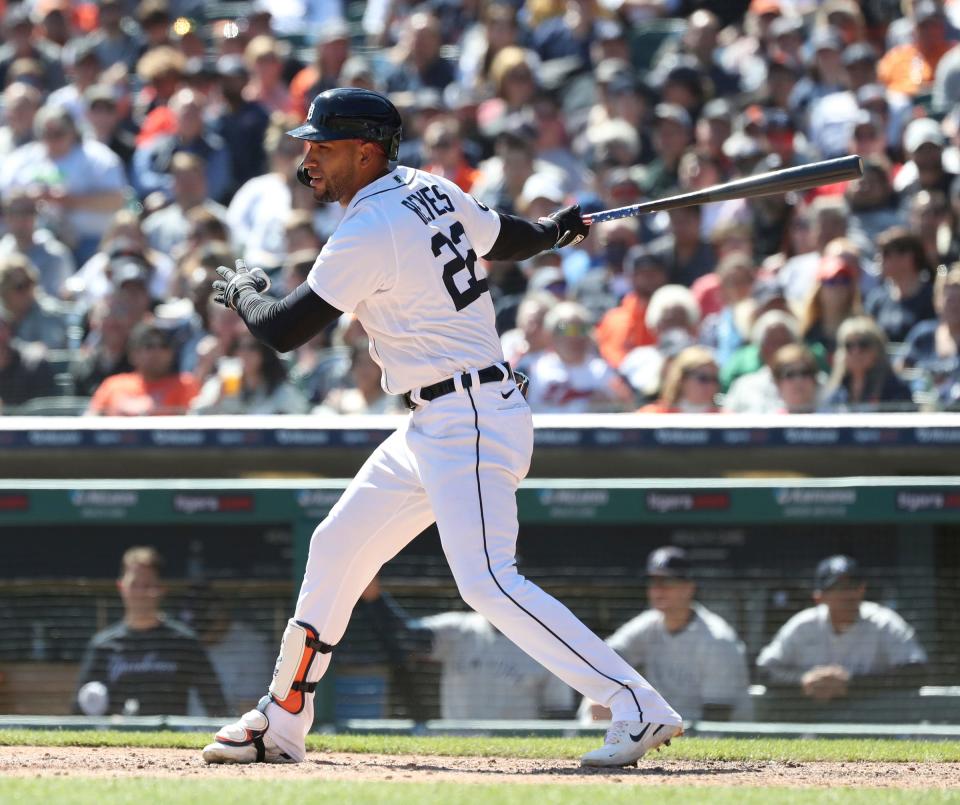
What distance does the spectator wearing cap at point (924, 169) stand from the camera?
8.75 metres

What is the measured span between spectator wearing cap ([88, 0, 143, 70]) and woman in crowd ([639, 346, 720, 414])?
700 centimetres

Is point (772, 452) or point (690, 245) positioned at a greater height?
point (690, 245)

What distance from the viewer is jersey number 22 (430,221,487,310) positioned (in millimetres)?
4559

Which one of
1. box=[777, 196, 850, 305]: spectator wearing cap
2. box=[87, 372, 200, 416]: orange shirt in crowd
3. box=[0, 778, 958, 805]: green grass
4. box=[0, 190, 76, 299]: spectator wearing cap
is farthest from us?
box=[0, 190, 76, 299]: spectator wearing cap

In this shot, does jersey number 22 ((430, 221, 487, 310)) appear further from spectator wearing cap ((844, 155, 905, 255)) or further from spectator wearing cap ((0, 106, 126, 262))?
spectator wearing cap ((0, 106, 126, 262))

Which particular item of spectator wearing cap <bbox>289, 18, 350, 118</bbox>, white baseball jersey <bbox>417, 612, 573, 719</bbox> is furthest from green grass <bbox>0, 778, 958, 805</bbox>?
spectator wearing cap <bbox>289, 18, 350, 118</bbox>

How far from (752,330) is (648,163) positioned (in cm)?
263

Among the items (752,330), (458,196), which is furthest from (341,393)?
(458,196)

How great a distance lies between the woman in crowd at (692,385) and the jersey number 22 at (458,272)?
2.64m


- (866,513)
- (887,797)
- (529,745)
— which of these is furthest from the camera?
(866,513)

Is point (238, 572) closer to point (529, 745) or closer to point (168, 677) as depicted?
point (168, 677)

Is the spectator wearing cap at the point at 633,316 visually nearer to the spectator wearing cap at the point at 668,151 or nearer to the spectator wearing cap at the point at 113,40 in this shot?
the spectator wearing cap at the point at 668,151

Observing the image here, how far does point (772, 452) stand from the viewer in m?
6.59

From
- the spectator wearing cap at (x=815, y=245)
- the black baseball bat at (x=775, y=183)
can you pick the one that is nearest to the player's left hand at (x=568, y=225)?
the black baseball bat at (x=775, y=183)
